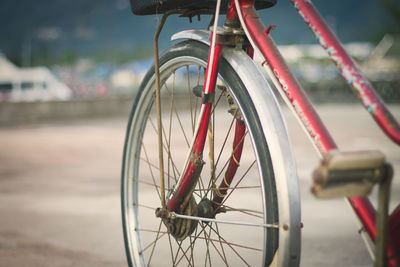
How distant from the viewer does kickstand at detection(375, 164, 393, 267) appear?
112 cm

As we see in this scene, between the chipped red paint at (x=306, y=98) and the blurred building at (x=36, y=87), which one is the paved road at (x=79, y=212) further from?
the blurred building at (x=36, y=87)

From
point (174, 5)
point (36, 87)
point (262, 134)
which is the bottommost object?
point (262, 134)

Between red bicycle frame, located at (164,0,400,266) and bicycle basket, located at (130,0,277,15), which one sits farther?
bicycle basket, located at (130,0,277,15)

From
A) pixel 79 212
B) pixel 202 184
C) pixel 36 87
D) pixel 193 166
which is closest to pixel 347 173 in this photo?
pixel 193 166

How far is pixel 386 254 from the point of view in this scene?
47.0 inches

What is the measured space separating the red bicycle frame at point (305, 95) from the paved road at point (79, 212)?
4.86 ft

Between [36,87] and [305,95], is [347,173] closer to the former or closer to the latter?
[305,95]

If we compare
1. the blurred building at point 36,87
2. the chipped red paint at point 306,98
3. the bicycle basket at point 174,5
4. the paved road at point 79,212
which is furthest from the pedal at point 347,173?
the blurred building at point 36,87

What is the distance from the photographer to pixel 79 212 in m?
3.93

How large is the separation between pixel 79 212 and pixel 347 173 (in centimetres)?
314

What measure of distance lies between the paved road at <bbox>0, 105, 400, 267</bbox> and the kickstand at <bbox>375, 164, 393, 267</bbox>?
5.27 ft

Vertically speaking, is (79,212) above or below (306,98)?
below

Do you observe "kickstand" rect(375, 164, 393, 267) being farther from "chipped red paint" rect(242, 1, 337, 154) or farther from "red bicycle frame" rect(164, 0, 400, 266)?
"chipped red paint" rect(242, 1, 337, 154)

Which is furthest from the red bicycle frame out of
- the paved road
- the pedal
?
the paved road
